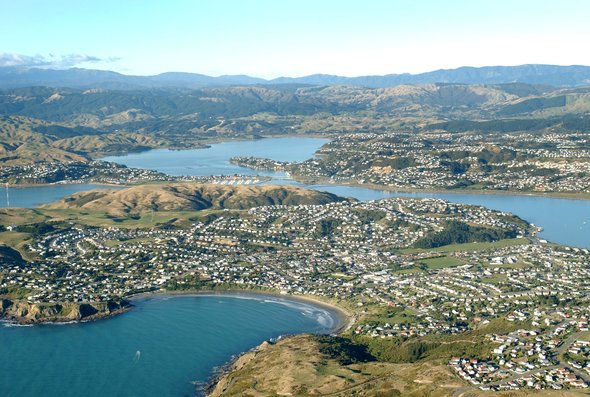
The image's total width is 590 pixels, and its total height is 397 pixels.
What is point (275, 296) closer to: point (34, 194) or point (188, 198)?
point (188, 198)

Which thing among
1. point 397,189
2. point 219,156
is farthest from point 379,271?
point 219,156

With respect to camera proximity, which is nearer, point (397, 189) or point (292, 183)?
point (397, 189)

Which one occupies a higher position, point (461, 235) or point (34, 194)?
point (461, 235)

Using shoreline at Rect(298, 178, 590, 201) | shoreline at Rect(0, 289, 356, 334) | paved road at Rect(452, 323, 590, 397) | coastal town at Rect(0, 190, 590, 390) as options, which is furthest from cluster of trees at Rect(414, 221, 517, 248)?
shoreline at Rect(298, 178, 590, 201)

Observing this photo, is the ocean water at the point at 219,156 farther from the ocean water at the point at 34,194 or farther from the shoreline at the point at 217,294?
the shoreline at the point at 217,294

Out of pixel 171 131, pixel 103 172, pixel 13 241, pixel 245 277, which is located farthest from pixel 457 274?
pixel 171 131

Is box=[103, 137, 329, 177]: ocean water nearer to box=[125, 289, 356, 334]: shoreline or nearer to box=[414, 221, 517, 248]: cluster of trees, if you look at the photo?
box=[414, 221, 517, 248]: cluster of trees

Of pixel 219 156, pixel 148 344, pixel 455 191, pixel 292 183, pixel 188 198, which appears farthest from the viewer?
pixel 219 156

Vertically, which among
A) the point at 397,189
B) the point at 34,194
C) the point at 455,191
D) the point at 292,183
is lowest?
the point at 455,191
